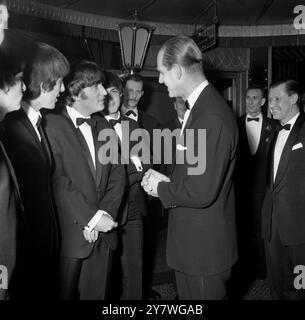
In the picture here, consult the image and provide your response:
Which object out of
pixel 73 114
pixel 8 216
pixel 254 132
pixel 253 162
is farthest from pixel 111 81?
pixel 254 132

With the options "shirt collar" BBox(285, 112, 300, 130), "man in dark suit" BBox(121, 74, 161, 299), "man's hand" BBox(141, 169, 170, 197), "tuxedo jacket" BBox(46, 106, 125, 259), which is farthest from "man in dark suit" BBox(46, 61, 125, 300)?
"shirt collar" BBox(285, 112, 300, 130)

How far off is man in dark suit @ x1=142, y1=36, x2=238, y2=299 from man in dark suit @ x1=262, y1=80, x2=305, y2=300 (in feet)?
2.86

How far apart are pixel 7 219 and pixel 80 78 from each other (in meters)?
1.16

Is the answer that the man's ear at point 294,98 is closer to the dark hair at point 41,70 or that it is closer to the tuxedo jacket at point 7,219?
the dark hair at point 41,70

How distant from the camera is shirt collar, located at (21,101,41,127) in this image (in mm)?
2016

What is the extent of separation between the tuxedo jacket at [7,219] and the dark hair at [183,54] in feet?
2.99

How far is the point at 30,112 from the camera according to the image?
6.64 ft

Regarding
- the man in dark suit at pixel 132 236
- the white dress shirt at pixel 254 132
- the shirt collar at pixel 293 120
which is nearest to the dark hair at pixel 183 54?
the man in dark suit at pixel 132 236

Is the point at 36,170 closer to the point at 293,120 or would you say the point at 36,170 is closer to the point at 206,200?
the point at 206,200
